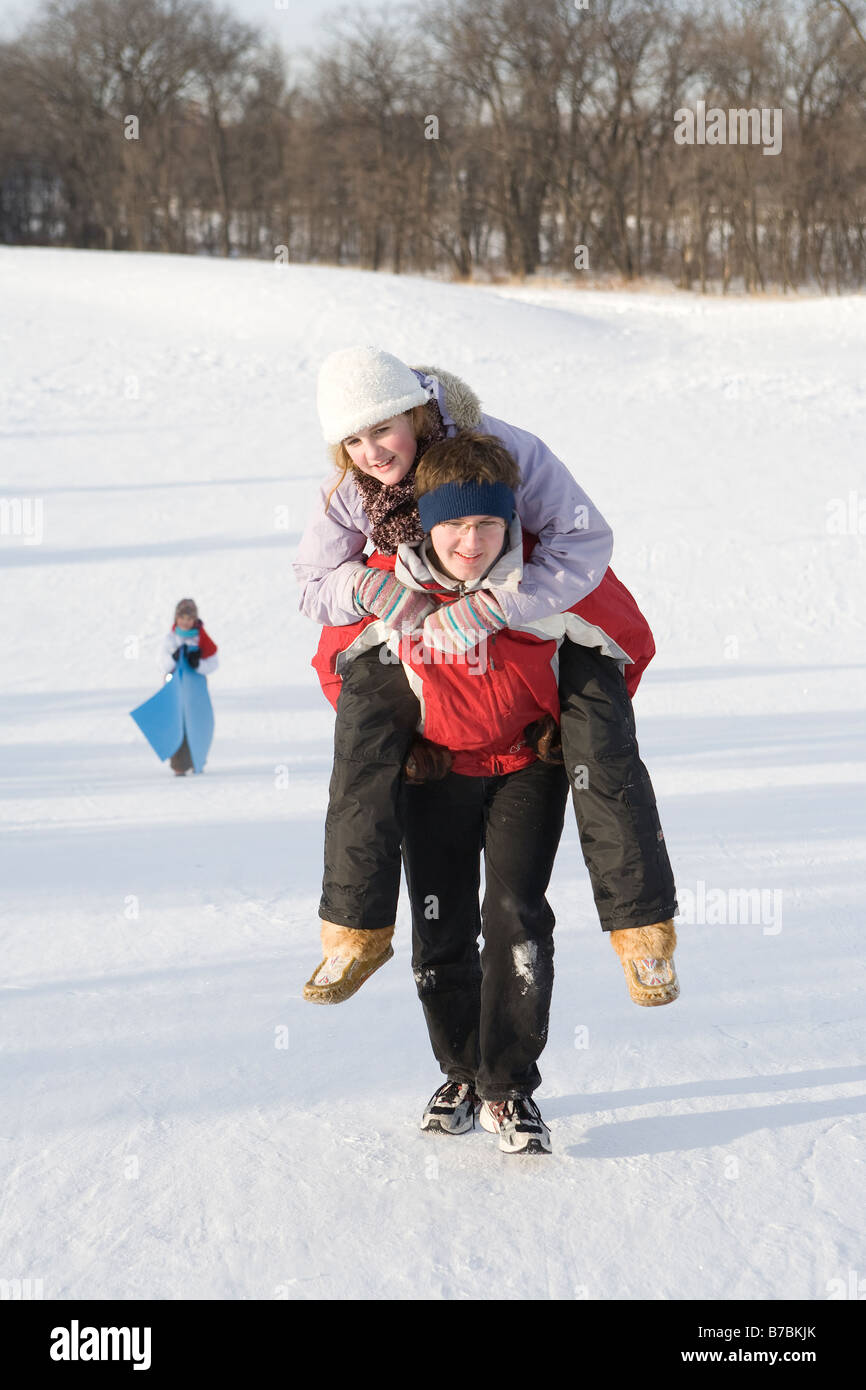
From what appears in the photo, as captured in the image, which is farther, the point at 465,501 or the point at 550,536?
the point at 550,536

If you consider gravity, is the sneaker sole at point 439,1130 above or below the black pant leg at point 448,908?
below

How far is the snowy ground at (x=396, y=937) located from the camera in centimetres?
240

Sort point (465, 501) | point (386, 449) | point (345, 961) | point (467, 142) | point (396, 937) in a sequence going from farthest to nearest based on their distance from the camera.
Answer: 1. point (467, 142)
2. point (396, 937)
3. point (345, 961)
4. point (386, 449)
5. point (465, 501)

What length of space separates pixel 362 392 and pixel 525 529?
1.35 ft

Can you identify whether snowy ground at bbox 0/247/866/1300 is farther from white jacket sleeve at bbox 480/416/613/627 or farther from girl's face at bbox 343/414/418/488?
girl's face at bbox 343/414/418/488

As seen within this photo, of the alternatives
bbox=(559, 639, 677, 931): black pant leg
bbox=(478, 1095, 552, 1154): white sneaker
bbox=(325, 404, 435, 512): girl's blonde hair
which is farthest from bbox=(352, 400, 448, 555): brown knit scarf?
bbox=(478, 1095, 552, 1154): white sneaker

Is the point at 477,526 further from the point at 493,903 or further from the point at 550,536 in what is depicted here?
the point at 493,903

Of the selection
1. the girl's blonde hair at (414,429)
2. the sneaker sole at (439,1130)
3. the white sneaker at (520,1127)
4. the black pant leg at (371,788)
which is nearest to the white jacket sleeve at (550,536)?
the girl's blonde hair at (414,429)

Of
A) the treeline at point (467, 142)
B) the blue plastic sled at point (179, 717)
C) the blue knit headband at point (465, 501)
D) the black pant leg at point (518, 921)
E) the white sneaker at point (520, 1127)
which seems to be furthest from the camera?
the treeline at point (467, 142)

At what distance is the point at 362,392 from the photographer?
2264 mm

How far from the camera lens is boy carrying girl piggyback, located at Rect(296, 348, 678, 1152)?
229 centimetres

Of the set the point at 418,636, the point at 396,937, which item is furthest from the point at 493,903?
the point at 396,937

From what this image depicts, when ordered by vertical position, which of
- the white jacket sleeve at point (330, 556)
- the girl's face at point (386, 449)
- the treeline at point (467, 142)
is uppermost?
the treeline at point (467, 142)

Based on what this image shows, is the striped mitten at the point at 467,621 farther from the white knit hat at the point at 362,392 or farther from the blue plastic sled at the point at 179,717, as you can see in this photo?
the blue plastic sled at the point at 179,717
